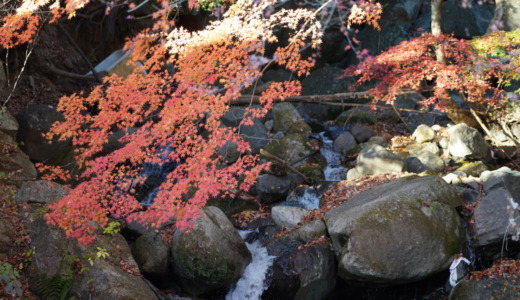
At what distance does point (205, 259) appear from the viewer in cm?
644

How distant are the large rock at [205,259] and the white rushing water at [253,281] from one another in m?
0.12

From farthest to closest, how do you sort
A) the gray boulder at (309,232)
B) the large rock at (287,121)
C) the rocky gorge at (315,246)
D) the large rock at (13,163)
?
the large rock at (287,121) → the large rock at (13,163) → the gray boulder at (309,232) → the rocky gorge at (315,246)

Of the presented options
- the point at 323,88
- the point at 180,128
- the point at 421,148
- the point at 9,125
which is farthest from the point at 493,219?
the point at 323,88

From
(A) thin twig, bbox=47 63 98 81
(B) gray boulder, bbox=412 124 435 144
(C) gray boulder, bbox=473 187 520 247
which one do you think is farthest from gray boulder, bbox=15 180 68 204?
(B) gray boulder, bbox=412 124 435 144

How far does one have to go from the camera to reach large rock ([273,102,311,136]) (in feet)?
42.6

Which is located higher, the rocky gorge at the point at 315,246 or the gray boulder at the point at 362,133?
the rocky gorge at the point at 315,246

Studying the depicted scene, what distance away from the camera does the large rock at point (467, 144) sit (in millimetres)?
10070

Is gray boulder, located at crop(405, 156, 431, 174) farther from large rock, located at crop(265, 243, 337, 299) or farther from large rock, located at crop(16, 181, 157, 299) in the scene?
large rock, located at crop(16, 181, 157, 299)

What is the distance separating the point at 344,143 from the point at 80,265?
8.65 meters

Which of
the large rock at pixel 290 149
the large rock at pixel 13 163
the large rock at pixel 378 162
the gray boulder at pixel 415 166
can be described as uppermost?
the large rock at pixel 13 163

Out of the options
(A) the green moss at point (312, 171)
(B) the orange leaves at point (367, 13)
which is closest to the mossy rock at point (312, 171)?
(A) the green moss at point (312, 171)

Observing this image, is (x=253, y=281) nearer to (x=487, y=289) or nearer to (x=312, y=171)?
(x=487, y=289)

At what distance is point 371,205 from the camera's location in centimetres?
638

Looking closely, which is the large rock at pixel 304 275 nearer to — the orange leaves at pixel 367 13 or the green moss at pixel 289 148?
the green moss at pixel 289 148
